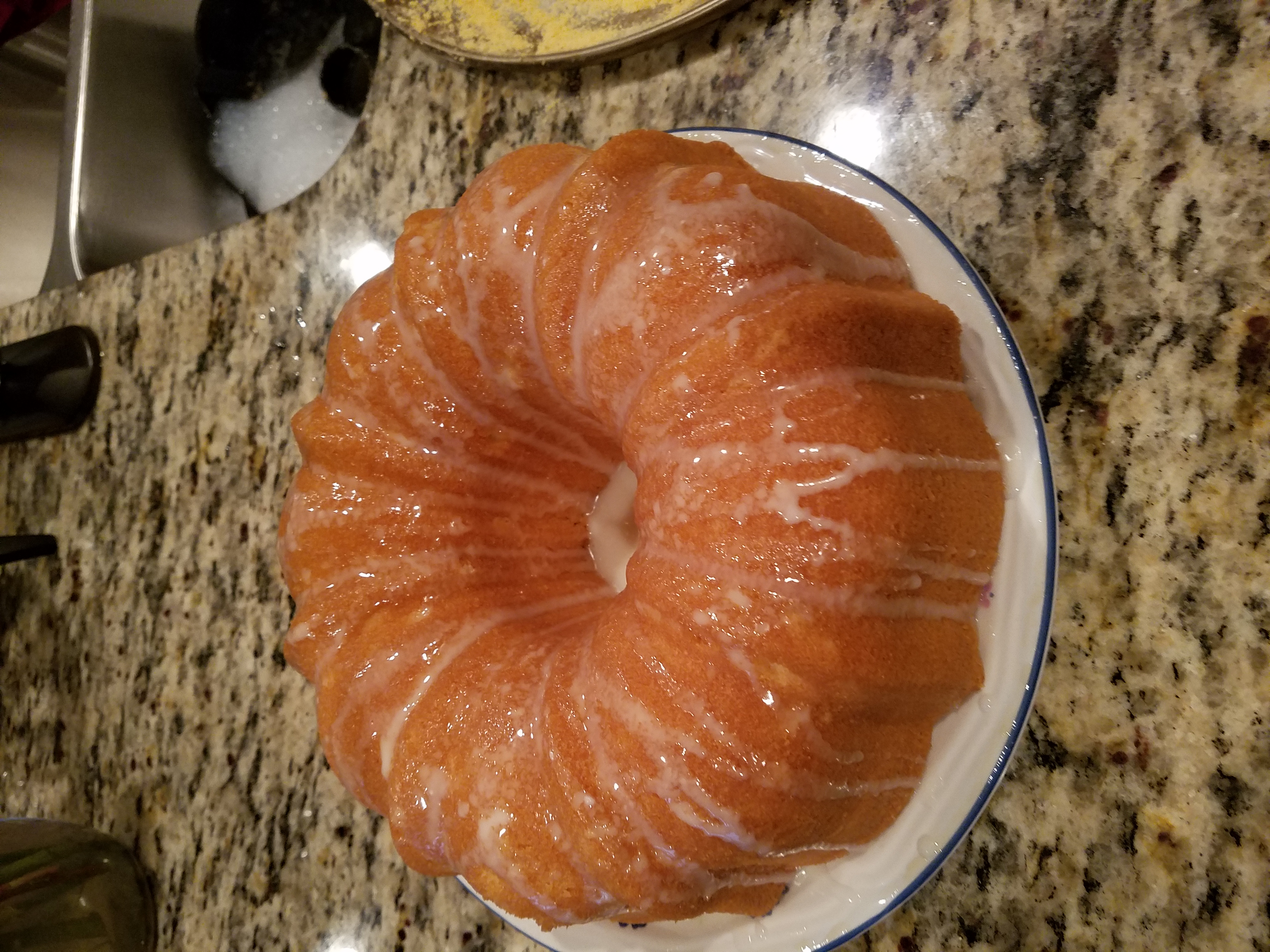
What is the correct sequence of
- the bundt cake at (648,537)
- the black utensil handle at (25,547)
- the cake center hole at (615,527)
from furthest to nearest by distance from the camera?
the black utensil handle at (25,547) → the cake center hole at (615,527) → the bundt cake at (648,537)

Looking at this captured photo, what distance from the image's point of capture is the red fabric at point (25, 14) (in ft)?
7.16

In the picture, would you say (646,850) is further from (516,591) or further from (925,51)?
(925,51)

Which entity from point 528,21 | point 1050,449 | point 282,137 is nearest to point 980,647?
point 1050,449

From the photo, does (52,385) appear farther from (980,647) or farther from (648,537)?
(980,647)

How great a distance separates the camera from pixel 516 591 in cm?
87

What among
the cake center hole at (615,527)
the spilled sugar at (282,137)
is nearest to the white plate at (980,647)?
the cake center hole at (615,527)

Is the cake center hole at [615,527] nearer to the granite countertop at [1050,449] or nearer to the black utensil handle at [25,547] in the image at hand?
the granite countertop at [1050,449]

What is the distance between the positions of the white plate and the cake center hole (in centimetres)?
39

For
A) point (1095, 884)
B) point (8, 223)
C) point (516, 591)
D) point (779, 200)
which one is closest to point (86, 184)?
point (8, 223)

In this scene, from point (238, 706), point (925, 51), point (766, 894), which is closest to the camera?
point (766, 894)

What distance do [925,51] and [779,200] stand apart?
0.40 m

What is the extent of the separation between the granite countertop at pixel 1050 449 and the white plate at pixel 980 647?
106 millimetres

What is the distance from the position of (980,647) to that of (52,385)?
1744 mm

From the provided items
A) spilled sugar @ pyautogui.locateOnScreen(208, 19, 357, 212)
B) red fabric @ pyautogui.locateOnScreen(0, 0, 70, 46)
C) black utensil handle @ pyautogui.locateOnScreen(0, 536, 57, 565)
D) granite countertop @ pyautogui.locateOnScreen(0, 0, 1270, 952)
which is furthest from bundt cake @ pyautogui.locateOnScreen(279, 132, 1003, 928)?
red fabric @ pyautogui.locateOnScreen(0, 0, 70, 46)
